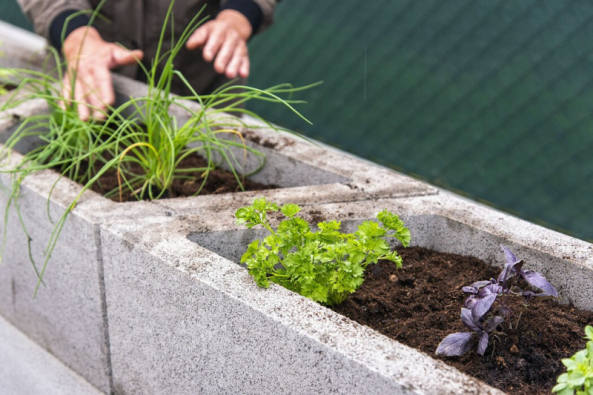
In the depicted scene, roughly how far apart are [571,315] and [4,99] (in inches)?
94.1

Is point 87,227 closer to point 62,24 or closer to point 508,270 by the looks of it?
point 508,270

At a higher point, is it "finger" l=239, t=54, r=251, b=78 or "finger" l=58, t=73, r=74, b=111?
"finger" l=239, t=54, r=251, b=78

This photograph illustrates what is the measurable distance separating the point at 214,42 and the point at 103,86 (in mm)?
478

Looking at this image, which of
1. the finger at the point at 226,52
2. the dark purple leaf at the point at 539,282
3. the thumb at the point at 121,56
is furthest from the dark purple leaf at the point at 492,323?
the thumb at the point at 121,56

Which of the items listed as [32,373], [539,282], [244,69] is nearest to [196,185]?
[244,69]

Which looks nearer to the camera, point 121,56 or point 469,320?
A: point 469,320

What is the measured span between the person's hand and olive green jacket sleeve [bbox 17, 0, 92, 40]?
0.71 m

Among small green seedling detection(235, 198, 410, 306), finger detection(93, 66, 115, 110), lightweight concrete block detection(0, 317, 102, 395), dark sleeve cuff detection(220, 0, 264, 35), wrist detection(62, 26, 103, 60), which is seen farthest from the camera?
dark sleeve cuff detection(220, 0, 264, 35)

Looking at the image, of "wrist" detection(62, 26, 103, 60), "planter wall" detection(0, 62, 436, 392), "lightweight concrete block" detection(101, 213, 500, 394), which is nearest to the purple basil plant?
"lightweight concrete block" detection(101, 213, 500, 394)

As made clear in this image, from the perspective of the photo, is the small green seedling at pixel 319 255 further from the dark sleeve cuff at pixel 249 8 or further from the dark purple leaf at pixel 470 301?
the dark sleeve cuff at pixel 249 8

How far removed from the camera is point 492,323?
1470mm

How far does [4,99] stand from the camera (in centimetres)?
291

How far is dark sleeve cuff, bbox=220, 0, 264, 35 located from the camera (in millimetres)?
2857

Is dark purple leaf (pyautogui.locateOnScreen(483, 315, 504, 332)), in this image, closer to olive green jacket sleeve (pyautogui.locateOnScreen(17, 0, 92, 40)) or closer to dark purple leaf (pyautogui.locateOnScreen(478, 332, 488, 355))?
dark purple leaf (pyautogui.locateOnScreen(478, 332, 488, 355))
